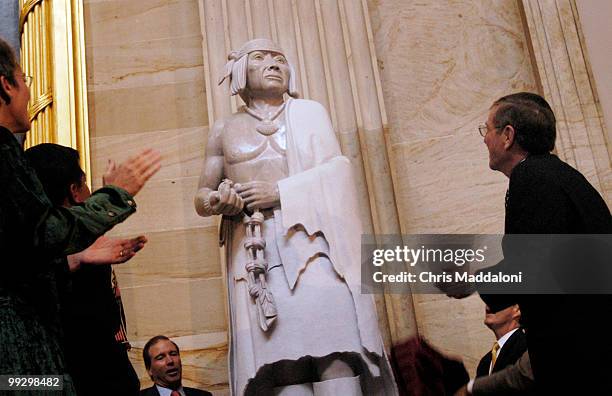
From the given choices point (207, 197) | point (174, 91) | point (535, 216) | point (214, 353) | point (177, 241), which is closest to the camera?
point (535, 216)

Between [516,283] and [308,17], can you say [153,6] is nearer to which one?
[308,17]

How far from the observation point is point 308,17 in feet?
17.4

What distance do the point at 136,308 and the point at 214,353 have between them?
55 centimetres

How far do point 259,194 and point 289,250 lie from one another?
29 cm

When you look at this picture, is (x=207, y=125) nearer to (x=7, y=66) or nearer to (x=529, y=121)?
(x=529, y=121)

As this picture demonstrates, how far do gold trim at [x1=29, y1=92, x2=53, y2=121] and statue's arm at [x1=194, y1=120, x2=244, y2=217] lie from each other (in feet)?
5.30

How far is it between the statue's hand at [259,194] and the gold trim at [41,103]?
206cm

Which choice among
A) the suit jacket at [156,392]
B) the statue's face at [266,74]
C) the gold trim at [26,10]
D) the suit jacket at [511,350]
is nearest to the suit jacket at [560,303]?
the suit jacket at [511,350]

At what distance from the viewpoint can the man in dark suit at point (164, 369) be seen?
3.98 metres

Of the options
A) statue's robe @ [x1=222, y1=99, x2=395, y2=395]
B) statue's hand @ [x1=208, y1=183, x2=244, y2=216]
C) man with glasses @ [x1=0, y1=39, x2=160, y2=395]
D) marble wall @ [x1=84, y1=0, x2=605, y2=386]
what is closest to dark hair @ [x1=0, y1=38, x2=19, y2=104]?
man with glasses @ [x1=0, y1=39, x2=160, y2=395]

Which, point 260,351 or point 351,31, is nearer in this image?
point 260,351

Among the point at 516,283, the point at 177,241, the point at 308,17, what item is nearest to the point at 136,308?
the point at 177,241

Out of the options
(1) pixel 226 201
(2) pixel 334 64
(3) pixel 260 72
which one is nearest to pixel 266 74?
(3) pixel 260 72

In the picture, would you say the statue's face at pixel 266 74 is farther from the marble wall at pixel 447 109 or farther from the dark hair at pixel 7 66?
the dark hair at pixel 7 66
